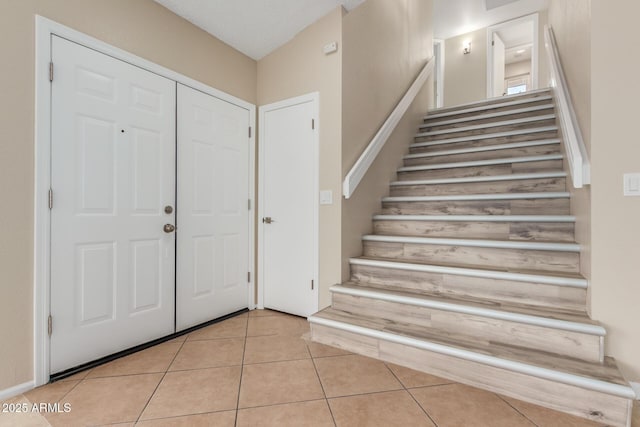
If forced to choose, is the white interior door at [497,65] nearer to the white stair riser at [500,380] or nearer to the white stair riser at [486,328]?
the white stair riser at [486,328]

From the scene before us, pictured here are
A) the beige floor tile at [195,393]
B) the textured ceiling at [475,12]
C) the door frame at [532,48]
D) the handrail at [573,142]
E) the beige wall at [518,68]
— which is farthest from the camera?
the beige wall at [518,68]

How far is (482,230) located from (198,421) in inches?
88.8

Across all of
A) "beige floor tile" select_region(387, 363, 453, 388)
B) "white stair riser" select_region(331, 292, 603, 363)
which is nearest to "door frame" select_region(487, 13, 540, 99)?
"white stair riser" select_region(331, 292, 603, 363)

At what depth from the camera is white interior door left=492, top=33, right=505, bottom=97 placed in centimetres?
577

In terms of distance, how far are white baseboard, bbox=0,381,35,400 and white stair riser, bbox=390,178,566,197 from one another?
3033 millimetres

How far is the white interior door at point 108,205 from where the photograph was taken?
5.90ft

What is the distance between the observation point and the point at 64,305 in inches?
71.2

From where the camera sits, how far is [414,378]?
175 centimetres

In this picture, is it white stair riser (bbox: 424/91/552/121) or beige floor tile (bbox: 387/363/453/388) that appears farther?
white stair riser (bbox: 424/91/552/121)

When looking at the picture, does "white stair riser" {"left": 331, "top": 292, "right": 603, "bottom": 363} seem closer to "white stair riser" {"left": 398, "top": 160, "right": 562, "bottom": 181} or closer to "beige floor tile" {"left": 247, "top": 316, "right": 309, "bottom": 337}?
"beige floor tile" {"left": 247, "top": 316, "right": 309, "bottom": 337}

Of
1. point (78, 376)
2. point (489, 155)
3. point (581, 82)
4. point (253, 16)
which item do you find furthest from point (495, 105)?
point (78, 376)

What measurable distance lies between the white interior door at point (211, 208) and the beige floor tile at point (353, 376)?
1.19 metres

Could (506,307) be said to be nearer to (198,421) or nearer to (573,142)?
(573,142)

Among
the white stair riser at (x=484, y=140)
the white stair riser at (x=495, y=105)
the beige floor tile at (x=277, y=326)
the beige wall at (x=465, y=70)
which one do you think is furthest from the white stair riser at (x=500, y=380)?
the beige wall at (x=465, y=70)
